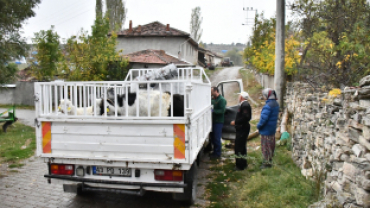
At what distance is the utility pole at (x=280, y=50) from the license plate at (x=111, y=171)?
26.1 feet

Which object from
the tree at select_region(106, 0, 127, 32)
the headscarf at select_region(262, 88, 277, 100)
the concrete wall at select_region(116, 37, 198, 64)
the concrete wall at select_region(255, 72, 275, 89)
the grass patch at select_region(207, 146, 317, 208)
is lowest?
the grass patch at select_region(207, 146, 317, 208)

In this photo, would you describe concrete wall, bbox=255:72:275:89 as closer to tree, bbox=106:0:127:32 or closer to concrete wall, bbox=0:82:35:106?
tree, bbox=106:0:127:32

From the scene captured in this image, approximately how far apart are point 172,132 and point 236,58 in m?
95.2

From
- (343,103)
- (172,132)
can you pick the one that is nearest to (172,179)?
(172,132)

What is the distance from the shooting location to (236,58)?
96.9 metres

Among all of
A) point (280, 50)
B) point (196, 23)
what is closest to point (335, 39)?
point (280, 50)

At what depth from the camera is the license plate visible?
4467 mm

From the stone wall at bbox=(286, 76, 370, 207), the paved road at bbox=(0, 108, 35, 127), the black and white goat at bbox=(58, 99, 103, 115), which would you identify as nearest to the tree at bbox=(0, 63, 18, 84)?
the paved road at bbox=(0, 108, 35, 127)

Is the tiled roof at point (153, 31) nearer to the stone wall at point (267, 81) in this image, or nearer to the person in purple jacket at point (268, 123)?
the stone wall at point (267, 81)

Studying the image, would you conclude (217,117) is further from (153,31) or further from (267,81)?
(153,31)

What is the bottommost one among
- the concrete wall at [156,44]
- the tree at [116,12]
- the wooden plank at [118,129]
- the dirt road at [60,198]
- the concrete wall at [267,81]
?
the dirt road at [60,198]

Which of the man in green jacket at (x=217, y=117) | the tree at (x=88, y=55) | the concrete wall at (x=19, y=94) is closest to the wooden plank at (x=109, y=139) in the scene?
the man in green jacket at (x=217, y=117)

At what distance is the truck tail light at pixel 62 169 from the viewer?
4.61 meters

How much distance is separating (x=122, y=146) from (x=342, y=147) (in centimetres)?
278
